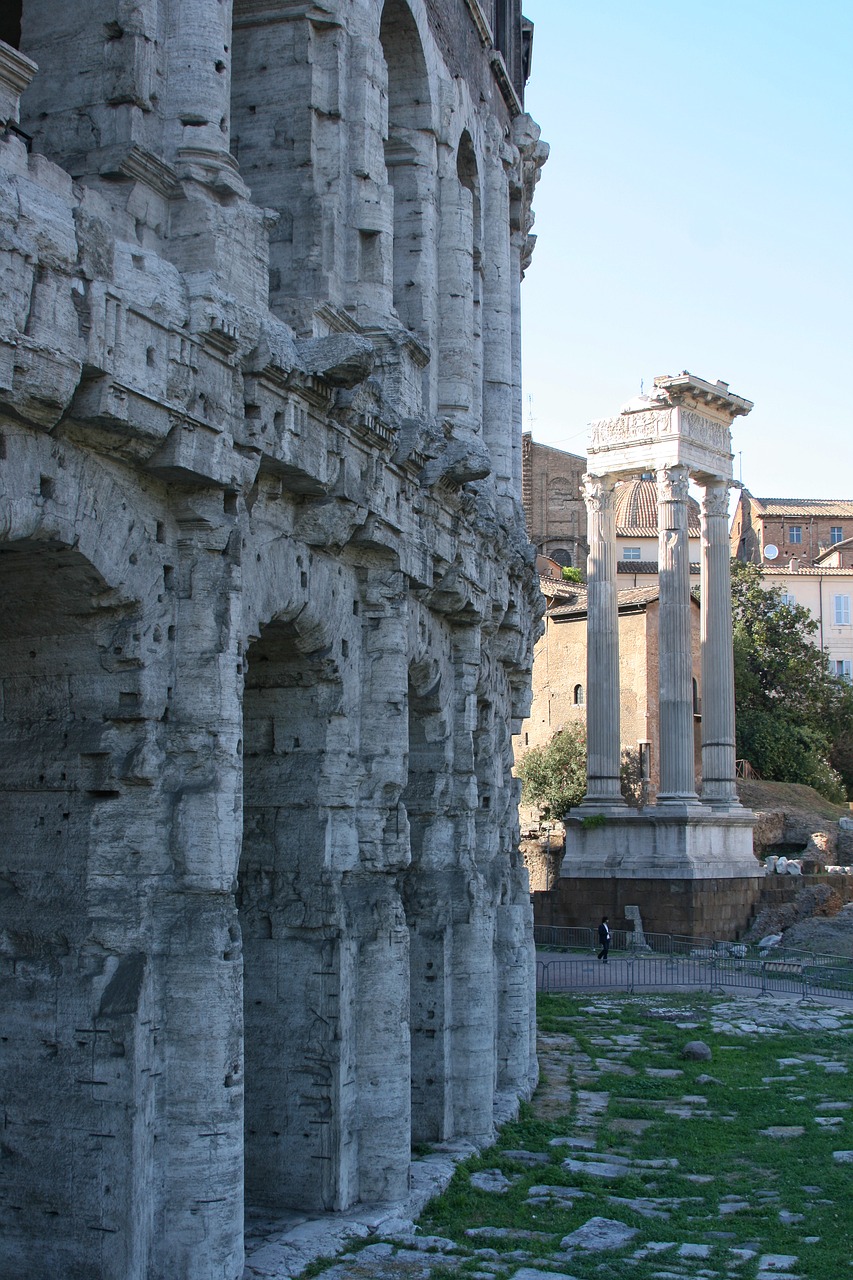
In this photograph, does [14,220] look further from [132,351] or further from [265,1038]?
[265,1038]

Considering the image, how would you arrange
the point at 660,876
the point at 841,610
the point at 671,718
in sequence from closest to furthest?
the point at 660,876 → the point at 671,718 → the point at 841,610

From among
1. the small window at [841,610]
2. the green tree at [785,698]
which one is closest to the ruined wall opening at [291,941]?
the green tree at [785,698]

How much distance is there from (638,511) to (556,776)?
26.4m

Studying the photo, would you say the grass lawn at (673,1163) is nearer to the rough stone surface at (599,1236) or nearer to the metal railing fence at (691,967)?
the rough stone surface at (599,1236)

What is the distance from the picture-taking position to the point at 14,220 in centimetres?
633

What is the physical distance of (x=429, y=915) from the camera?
12094 mm

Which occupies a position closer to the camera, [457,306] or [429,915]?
[429,915]

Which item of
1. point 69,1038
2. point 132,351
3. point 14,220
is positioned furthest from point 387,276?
point 69,1038

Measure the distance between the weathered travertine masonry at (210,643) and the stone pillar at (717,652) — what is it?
957 inches

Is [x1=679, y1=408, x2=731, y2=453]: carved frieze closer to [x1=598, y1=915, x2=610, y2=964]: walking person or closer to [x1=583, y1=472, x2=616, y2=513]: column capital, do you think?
[x1=583, y1=472, x2=616, y2=513]: column capital

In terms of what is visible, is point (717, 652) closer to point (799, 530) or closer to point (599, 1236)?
point (599, 1236)

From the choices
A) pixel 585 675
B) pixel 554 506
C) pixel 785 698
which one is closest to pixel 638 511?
pixel 554 506

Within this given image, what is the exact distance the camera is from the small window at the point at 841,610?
6200 cm

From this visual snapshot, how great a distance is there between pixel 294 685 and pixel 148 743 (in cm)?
244
